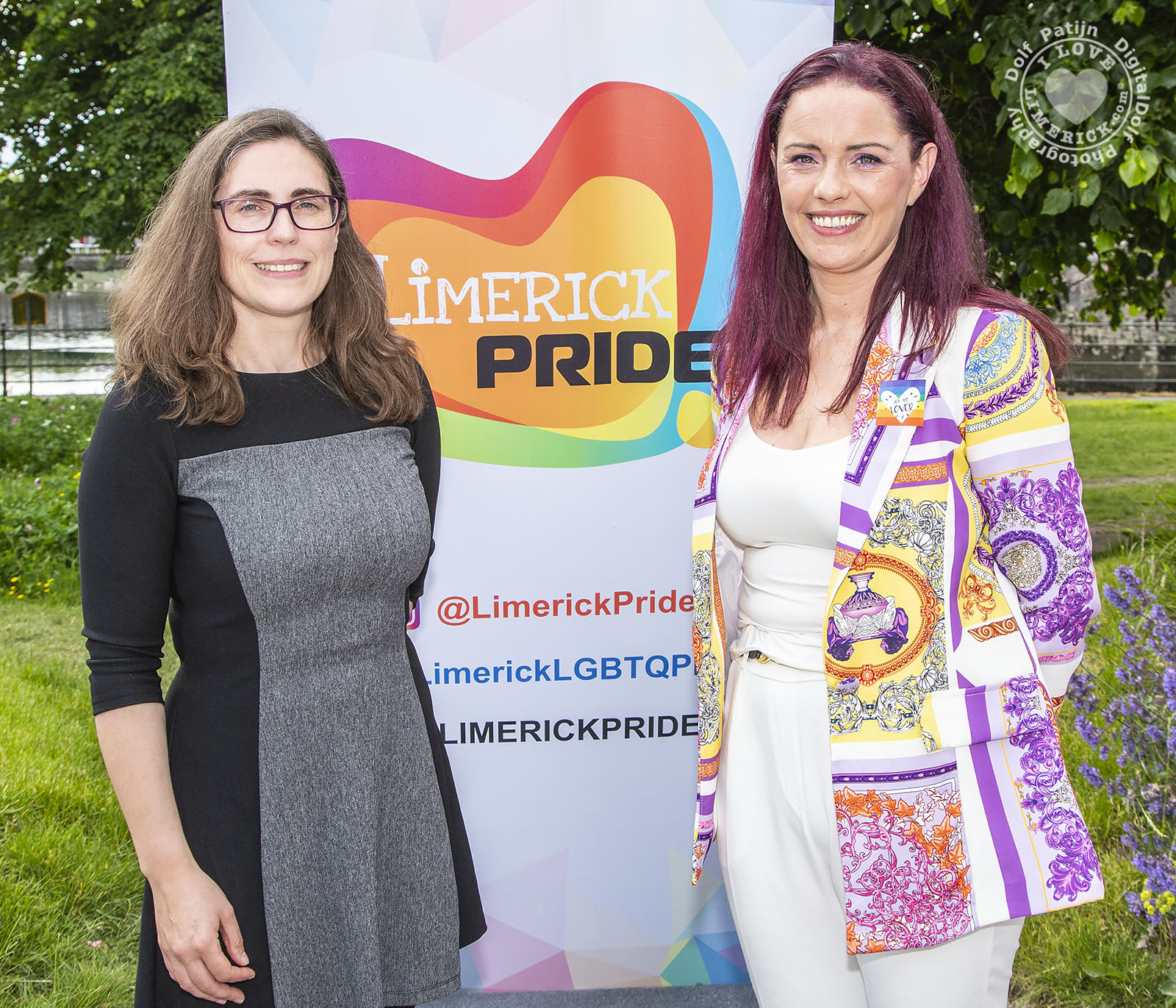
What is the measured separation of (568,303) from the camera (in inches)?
108

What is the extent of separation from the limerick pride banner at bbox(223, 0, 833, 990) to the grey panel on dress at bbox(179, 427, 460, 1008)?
101 centimetres

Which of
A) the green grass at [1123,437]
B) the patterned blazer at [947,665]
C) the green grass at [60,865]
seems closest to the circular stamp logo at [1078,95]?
the patterned blazer at [947,665]

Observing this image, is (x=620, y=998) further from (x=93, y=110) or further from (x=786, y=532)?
(x=93, y=110)

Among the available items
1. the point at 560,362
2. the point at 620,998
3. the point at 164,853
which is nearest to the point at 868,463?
the point at 164,853

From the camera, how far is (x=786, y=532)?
1.66 m

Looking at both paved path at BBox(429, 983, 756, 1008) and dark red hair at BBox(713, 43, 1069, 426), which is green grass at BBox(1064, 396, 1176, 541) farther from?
dark red hair at BBox(713, 43, 1069, 426)

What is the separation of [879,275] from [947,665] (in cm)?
64

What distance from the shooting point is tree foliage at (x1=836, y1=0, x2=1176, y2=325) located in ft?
13.1

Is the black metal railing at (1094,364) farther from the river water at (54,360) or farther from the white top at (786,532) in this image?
the white top at (786,532)

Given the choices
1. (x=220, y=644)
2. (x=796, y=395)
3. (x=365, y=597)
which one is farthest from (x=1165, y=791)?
(x=220, y=644)

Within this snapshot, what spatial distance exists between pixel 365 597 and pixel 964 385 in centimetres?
96

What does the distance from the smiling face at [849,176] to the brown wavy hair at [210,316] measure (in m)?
0.75

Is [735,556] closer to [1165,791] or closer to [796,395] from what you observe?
[796,395]

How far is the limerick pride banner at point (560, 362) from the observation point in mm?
2670
